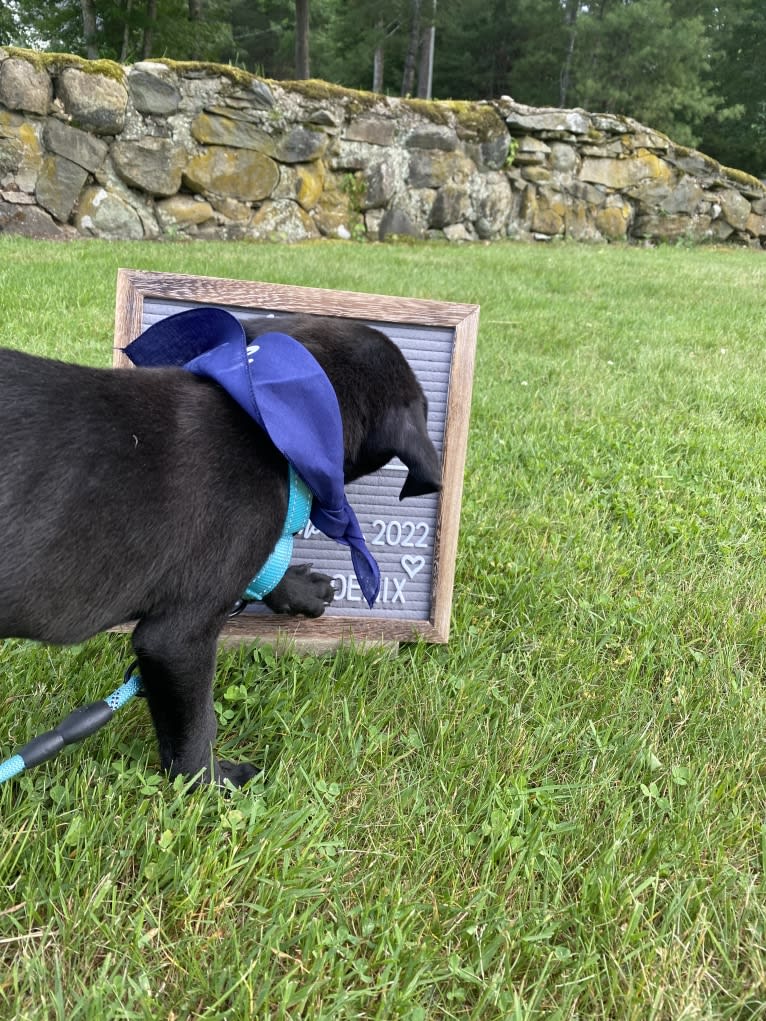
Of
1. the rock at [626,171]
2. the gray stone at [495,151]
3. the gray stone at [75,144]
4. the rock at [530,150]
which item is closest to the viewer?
the gray stone at [75,144]

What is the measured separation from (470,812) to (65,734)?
0.90 meters

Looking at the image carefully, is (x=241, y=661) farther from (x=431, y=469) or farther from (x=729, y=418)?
(x=729, y=418)

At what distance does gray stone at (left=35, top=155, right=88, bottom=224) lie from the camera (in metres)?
9.64

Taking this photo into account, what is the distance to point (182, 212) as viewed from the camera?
10.7 m

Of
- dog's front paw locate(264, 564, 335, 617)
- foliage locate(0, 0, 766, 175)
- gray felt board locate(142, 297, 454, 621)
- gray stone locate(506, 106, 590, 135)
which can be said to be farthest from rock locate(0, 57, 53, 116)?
foliage locate(0, 0, 766, 175)

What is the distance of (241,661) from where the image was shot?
7.23ft

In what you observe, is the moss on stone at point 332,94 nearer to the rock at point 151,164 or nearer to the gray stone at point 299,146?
the gray stone at point 299,146

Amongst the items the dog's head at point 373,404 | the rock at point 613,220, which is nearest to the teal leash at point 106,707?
the dog's head at point 373,404

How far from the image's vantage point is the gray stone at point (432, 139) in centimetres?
1241

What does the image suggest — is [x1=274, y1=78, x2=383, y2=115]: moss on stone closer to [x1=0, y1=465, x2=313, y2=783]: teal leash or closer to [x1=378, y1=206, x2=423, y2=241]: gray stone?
[x1=378, y1=206, x2=423, y2=241]: gray stone

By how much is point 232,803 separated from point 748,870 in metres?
1.10

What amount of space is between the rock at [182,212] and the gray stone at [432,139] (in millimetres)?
3698

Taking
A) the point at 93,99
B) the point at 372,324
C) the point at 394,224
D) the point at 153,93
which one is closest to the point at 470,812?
the point at 372,324

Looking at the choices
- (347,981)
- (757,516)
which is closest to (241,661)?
(347,981)
